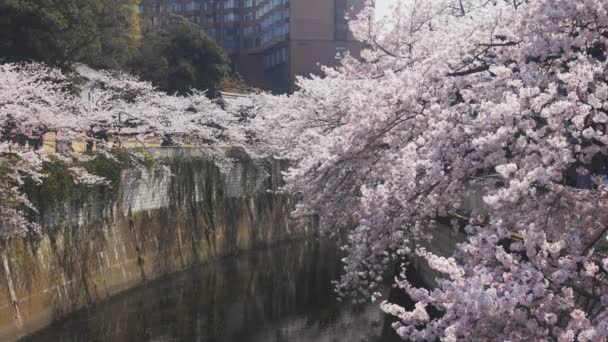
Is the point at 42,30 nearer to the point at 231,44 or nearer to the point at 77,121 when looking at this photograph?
the point at 77,121

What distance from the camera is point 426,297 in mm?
6152

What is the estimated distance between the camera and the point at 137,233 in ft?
74.1

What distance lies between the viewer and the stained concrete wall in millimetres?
16297

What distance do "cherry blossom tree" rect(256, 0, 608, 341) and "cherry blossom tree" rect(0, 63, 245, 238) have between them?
7.66 metres

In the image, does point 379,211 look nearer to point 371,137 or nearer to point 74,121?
point 371,137

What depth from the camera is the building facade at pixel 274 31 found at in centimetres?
6444

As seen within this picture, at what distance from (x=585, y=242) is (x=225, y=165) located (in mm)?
21858

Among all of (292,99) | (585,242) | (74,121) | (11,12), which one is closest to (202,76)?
(11,12)

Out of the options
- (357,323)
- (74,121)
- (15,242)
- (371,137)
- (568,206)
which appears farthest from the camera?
(74,121)

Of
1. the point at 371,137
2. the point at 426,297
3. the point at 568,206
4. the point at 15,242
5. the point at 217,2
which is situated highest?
the point at 217,2

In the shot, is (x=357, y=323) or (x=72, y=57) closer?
(x=357, y=323)

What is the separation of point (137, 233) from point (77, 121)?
14.3 ft

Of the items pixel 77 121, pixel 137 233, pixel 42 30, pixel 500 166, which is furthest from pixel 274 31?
pixel 500 166

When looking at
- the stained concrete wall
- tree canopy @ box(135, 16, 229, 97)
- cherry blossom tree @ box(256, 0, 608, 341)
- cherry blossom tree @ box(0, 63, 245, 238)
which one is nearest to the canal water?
the stained concrete wall
